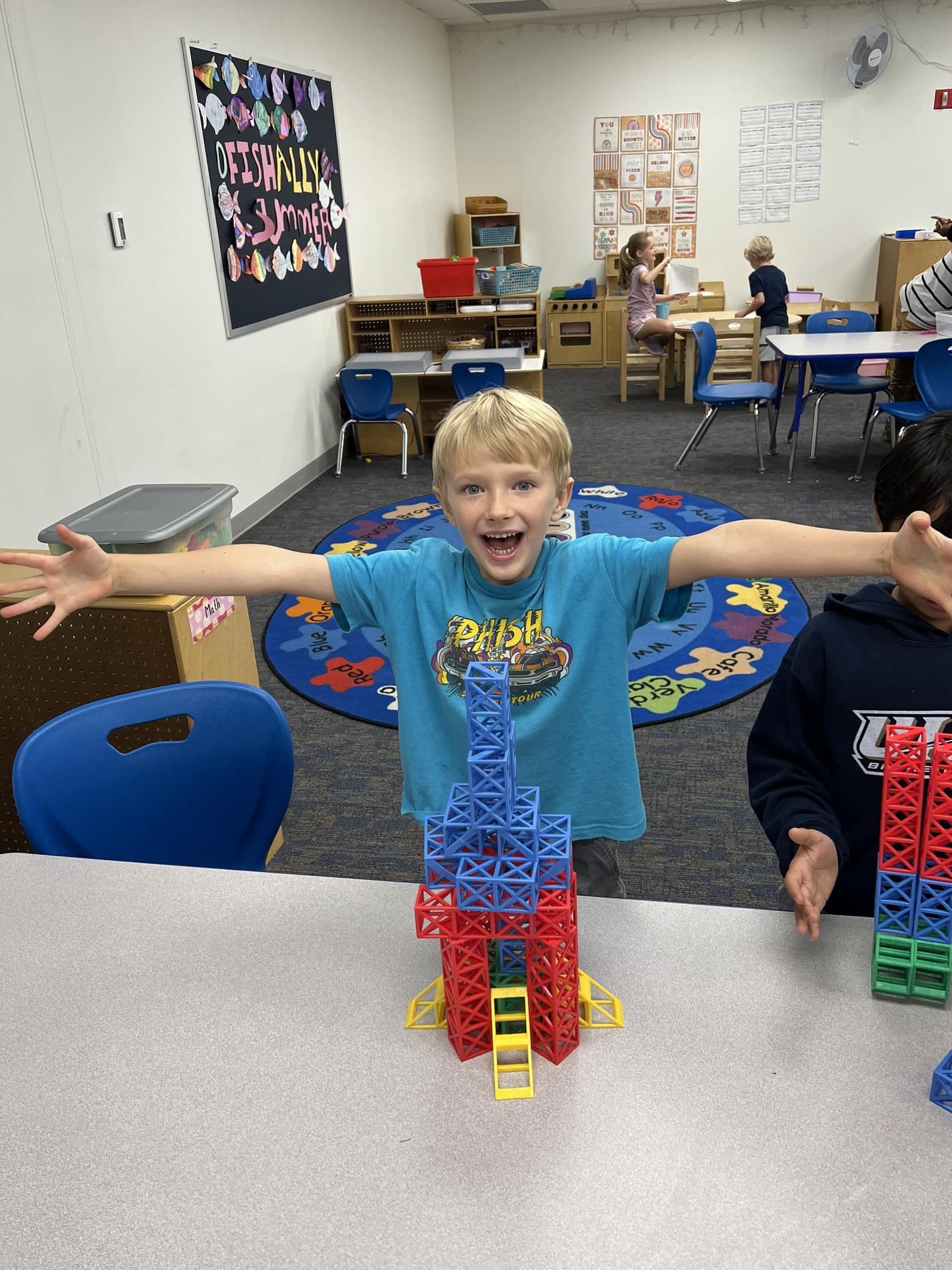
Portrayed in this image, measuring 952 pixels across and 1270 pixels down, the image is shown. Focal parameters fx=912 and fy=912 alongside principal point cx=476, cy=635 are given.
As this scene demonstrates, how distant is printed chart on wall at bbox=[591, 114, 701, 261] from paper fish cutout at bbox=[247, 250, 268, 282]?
4.98 meters

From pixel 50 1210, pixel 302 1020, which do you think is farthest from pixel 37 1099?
pixel 302 1020

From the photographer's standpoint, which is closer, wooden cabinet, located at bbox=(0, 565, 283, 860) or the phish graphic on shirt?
the phish graphic on shirt

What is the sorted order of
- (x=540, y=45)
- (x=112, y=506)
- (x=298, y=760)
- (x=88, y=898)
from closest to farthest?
Answer: (x=88, y=898) < (x=112, y=506) < (x=298, y=760) < (x=540, y=45)

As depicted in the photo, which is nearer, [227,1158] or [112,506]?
Answer: [227,1158]

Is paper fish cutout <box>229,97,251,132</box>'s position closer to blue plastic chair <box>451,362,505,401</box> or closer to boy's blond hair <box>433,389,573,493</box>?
blue plastic chair <box>451,362,505,401</box>

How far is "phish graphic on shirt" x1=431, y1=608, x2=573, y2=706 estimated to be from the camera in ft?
3.92

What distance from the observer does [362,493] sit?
5.45 metres

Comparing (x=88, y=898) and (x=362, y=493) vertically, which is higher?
(x=88, y=898)

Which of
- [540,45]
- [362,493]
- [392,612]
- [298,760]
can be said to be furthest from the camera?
[540,45]

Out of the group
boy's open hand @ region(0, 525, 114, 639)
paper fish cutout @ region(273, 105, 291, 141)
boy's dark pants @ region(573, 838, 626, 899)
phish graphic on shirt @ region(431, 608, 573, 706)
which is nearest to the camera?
boy's open hand @ region(0, 525, 114, 639)

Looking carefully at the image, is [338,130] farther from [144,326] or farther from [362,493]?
[144,326]

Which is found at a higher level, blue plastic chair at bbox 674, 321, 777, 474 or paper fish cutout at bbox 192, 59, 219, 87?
paper fish cutout at bbox 192, 59, 219, 87

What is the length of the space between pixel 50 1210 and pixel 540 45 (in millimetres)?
9659

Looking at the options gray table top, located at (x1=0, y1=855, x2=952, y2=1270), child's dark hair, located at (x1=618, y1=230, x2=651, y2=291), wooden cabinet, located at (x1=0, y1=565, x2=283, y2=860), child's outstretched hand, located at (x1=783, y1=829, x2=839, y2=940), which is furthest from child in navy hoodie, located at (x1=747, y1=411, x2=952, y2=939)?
child's dark hair, located at (x1=618, y1=230, x2=651, y2=291)
